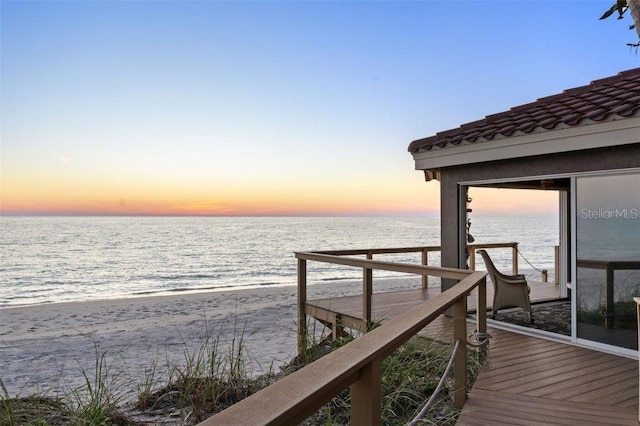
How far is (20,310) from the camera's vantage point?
1462 centimetres

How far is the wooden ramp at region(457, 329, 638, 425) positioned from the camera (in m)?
3.42

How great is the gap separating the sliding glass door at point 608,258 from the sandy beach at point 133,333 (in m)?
3.73

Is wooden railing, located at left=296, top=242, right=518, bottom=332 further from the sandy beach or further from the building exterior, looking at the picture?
the building exterior

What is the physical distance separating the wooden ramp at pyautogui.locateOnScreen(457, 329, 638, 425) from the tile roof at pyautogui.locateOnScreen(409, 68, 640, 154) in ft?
7.90

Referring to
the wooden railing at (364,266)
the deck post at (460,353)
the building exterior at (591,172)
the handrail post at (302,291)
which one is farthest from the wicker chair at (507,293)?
the deck post at (460,353)

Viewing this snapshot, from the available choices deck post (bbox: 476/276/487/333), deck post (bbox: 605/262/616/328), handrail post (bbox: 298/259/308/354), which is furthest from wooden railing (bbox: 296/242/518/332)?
deck post (bbox: 605/262/616/328)

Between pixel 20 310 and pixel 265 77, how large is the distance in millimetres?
10118

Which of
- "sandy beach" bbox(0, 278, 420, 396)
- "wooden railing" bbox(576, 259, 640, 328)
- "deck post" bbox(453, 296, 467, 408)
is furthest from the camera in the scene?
"sandy beach" bbox(0, 278, 420, 396)

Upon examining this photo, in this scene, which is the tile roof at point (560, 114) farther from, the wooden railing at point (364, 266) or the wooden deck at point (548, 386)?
the wooden deck at point (548, 386)

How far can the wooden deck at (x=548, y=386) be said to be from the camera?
135 inches

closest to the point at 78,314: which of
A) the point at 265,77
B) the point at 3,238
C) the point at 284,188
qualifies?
the point at 265,77

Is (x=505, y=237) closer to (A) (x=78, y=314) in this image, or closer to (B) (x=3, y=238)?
(A) (x=78, y=314)

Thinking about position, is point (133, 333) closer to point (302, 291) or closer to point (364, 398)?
point (302, 291)

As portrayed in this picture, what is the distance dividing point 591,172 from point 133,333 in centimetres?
996
